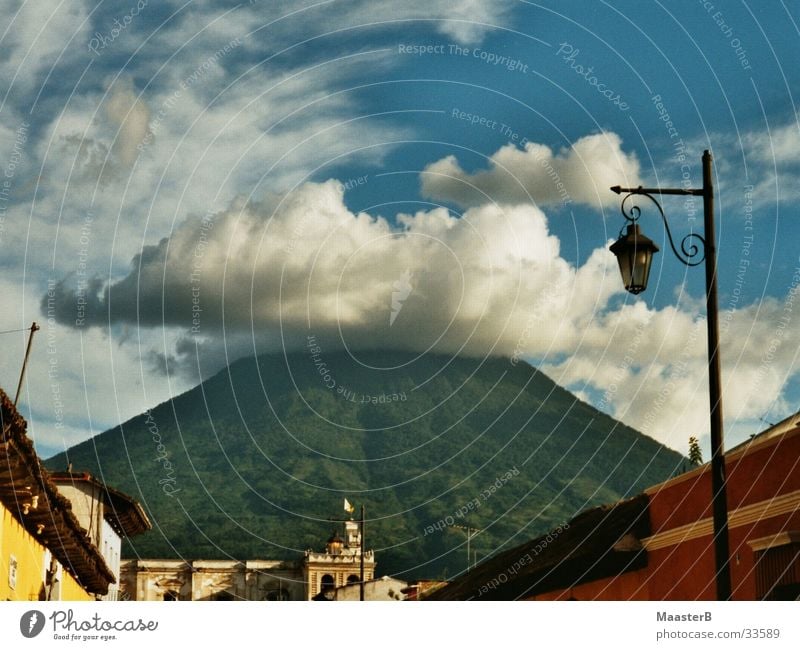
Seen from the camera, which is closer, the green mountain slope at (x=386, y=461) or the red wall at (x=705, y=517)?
the red wall at (x=705, y=517)

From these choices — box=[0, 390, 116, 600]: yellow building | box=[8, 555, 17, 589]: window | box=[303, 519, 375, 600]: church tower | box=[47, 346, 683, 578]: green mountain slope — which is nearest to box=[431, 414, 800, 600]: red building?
box=[0, 390, 116, 600]: yellow building

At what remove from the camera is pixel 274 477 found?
290ft

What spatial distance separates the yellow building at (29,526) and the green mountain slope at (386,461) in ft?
147

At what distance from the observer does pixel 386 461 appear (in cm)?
9000

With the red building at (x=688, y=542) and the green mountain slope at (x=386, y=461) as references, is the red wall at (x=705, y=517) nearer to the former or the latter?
the red building at (x=688, y=542)

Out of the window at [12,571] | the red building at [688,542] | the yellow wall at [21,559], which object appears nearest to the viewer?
the red building at [688,542]

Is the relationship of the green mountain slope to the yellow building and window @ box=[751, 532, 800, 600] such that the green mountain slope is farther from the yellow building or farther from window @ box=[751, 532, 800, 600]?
window @ box=[751, 532, 800, 600]

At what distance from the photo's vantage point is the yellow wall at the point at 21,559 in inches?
571

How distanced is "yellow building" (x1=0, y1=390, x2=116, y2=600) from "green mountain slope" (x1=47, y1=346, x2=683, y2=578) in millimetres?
44955

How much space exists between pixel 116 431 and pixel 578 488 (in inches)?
1652

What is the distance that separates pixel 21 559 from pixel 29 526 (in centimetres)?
72

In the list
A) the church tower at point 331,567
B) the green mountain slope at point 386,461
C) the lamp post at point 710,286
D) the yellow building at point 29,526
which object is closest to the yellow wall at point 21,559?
the yellow building at point 29,526
